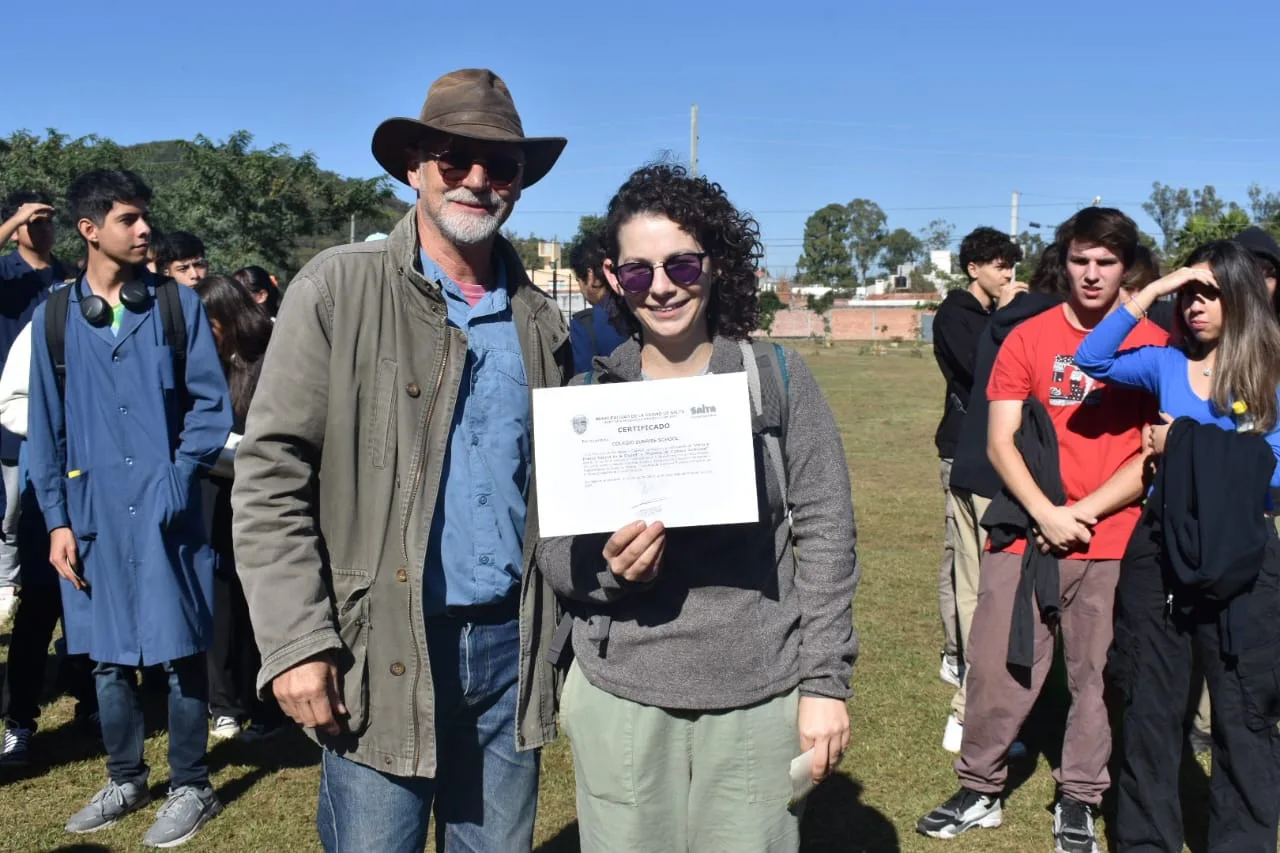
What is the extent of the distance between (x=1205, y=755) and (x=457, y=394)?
4442mm

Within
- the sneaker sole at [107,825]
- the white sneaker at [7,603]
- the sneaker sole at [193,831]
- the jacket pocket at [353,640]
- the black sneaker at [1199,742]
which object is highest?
the jacket pocket at [353,640]

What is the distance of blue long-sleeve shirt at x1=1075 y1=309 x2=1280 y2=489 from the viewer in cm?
394

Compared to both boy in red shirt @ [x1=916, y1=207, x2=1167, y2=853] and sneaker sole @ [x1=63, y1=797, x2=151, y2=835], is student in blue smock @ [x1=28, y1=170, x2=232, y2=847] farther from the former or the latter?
boy in red shirt @ [x1=916, y1=207, x2=1167, y2=853]

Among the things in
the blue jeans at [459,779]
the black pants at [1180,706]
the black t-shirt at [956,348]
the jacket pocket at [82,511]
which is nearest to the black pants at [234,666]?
the jacket pocket at [82,511]

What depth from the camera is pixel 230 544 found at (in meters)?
5.16

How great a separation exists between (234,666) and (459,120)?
3.73 meters

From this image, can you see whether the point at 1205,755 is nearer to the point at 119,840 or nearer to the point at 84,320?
the point at 119,840

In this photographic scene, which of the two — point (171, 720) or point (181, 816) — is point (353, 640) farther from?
point (181, 816)

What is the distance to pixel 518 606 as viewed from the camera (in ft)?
8.88

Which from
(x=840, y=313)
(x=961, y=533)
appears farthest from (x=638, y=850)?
(x=840, y=313)

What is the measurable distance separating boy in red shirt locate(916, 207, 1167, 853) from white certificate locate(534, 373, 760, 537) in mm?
2278

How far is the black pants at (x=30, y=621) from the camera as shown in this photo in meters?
5.07

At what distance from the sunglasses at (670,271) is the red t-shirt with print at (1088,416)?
2332 millimetres

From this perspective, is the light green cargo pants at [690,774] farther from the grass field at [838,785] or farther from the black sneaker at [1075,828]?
the black sneaker at [1075,828]
